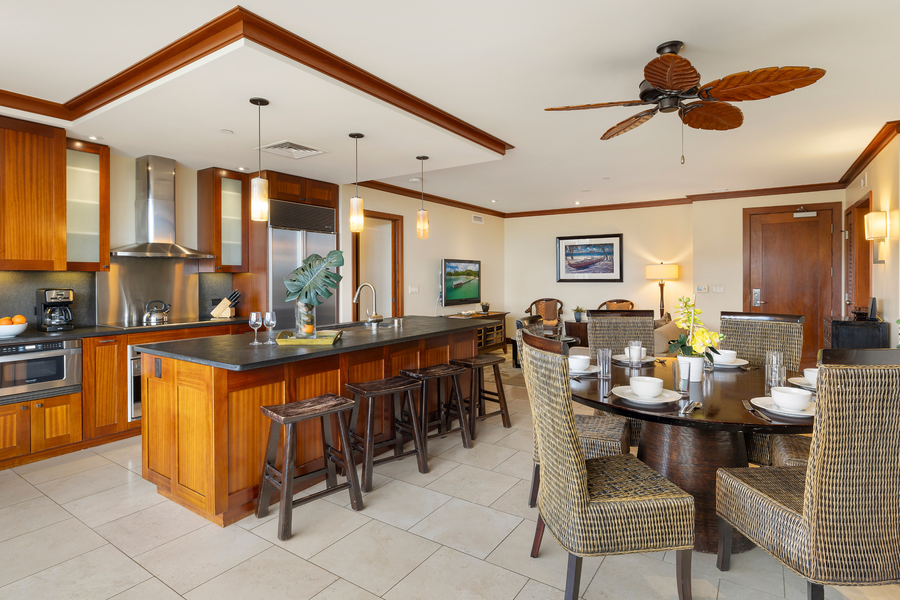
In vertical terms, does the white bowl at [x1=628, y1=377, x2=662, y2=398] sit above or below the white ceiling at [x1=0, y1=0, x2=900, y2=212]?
below

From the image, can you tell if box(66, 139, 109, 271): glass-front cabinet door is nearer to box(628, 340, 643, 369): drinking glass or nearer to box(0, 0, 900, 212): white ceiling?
box(0, 0, 900, 212): white ceiling

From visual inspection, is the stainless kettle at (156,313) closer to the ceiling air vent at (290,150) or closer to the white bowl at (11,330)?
the white bowl at (11,330)

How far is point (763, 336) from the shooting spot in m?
3.14

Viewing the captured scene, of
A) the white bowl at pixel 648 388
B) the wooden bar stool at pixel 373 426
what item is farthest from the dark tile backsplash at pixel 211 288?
the white bowl at pixel 648 388

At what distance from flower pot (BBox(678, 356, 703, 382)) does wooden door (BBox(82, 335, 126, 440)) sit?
13.5ft

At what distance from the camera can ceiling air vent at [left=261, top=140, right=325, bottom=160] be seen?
3.86 m

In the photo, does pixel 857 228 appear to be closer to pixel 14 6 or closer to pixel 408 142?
pixel 408 142

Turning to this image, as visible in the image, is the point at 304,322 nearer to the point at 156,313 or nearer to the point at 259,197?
the point at 259,197

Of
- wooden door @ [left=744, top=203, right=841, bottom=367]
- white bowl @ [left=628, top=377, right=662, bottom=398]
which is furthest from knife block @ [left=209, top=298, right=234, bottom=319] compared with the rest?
wooden door @ [left=744, top=203, right=841, bottom=367]

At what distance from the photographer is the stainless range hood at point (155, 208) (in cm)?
433

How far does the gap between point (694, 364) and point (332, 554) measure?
196cm

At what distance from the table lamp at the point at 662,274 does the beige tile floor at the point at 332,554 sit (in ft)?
17.7

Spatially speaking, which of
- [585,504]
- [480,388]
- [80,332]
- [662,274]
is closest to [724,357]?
[585,504]

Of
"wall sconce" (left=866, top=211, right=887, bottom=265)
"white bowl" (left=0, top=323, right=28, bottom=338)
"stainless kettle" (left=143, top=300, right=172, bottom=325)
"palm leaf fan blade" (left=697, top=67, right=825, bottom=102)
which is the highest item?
"palm leaf fan blade" (left=697, top=67, right=825, bottom=102)
